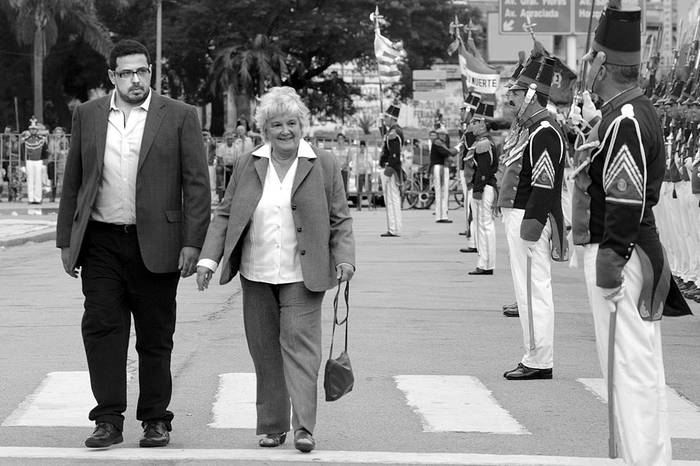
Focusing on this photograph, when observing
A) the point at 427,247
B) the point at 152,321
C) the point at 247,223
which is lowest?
the point at 427,247

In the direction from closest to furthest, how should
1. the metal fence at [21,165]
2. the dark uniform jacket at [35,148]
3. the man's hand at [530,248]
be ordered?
the man's hand at [530,248]
the dark uniform jacket at [35,148]
the metal fence at [21,165]

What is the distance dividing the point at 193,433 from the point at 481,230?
10.0 meters

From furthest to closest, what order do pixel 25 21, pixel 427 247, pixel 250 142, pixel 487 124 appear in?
pixel 25 21, pixel 250 142, pixel 427 247, pixel 487 124

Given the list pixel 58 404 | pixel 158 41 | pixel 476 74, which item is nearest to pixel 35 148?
pixel 476 74

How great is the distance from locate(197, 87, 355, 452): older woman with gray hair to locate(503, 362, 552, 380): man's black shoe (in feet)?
9.06

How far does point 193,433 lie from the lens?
26.6 ft

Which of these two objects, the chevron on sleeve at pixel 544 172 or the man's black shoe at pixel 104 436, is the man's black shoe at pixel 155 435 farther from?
the chevron on sleeve at pixel 544 172

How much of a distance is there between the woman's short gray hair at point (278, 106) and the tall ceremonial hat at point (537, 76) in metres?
3.50

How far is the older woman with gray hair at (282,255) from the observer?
7543mm

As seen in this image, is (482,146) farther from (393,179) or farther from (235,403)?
(235,403)

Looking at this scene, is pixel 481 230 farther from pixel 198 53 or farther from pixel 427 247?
pixel 198 53

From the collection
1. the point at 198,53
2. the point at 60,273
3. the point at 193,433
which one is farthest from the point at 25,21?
the point at 193,433

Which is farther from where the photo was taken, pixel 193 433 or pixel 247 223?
pixel 193 433

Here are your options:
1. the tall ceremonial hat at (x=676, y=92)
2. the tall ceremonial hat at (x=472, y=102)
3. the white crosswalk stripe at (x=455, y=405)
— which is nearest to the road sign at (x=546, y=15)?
the tall ceremonial hat at (x=472, y=102)
